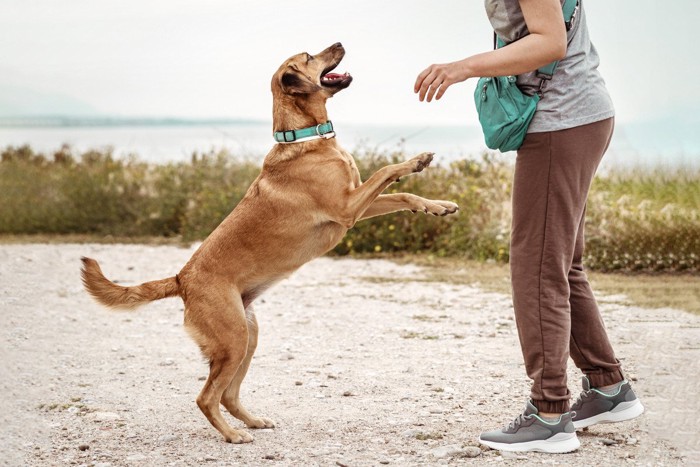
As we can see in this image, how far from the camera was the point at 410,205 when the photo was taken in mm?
4297

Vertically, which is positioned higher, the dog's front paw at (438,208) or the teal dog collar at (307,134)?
the teal dog collar at (307,134)

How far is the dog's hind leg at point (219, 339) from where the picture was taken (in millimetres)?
4066

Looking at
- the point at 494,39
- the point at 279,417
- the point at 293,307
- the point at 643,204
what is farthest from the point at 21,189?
the point at 494,39

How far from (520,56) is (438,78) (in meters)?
0.32

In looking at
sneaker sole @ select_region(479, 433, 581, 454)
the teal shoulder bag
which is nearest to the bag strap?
the teal shoulder bag

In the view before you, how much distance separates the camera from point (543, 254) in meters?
3.57

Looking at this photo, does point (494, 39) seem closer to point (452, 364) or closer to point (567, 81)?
point (567, 81)

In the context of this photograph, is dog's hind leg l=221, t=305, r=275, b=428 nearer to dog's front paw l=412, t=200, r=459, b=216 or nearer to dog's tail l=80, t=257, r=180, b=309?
dog's tail l=80, t=257, r=180, b=309

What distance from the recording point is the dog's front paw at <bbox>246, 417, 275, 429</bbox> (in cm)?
435

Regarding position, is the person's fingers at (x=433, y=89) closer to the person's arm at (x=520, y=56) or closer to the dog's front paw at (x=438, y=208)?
the person's arm at (x=520, y=56)

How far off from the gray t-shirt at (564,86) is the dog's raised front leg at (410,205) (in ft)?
2.85

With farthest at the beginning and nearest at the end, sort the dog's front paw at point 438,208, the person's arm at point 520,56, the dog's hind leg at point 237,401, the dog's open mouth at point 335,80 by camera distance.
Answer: the dog's open mouth at point 335,80, the dog's hind leg at point 237,401, the dog's front paw at point 438,208, the person's arm at point 520,56

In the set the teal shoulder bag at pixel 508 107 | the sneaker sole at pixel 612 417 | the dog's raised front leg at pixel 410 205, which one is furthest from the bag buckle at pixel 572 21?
the sneaker sole at pixel 612 417

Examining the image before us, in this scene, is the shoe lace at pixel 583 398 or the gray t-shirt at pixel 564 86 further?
the shoe lace at pixel 583 398
